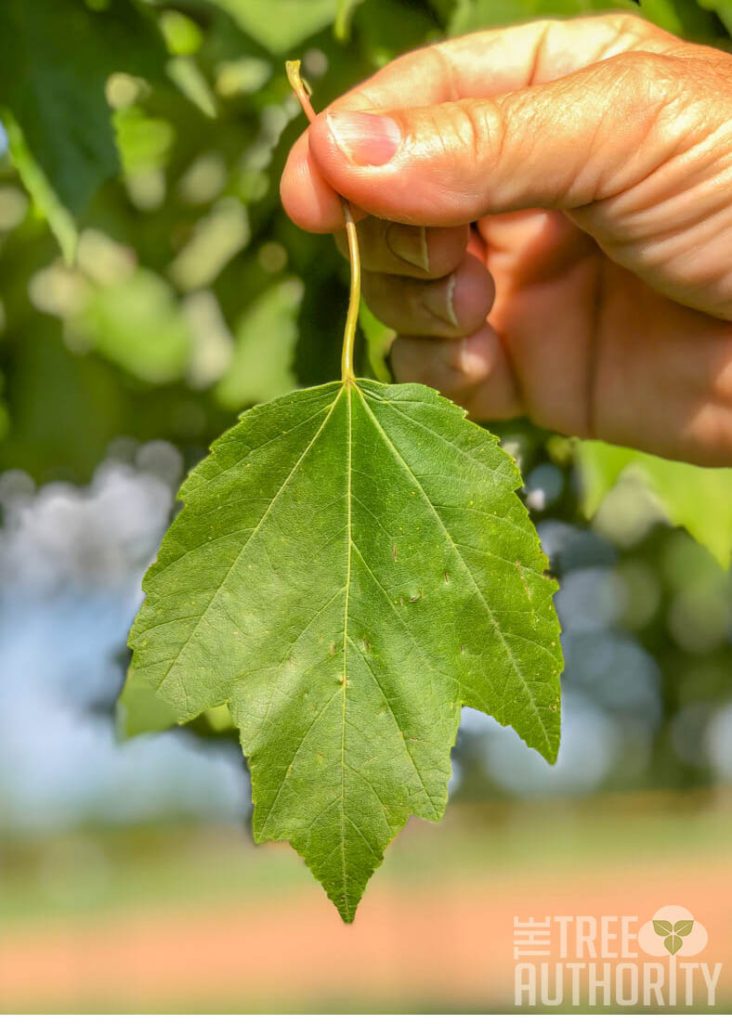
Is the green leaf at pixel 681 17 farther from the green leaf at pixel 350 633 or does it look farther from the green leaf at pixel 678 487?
the green leaf at pixel 350 633

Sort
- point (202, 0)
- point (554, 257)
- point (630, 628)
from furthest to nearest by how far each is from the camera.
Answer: point (630, 628), point (554, 257), point (202, 0)

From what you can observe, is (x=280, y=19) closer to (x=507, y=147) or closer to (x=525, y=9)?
(x=525, y=9)

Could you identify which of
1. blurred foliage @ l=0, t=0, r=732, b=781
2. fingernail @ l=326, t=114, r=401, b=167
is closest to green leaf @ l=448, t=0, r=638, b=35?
blurred foliage @ l=0, t=0, r=732, b=781

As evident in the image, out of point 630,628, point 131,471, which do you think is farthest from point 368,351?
point 630,628

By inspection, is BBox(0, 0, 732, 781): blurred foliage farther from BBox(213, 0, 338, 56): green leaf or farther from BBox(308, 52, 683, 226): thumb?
BBox(308, 52, 683, 226): thumb

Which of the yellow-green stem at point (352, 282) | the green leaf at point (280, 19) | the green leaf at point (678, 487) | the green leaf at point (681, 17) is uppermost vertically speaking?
the green leaf at point (280, 19)

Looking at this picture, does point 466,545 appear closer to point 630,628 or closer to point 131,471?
point 131,471

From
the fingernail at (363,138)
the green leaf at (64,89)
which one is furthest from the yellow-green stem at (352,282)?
the green leaf at (64,89)
